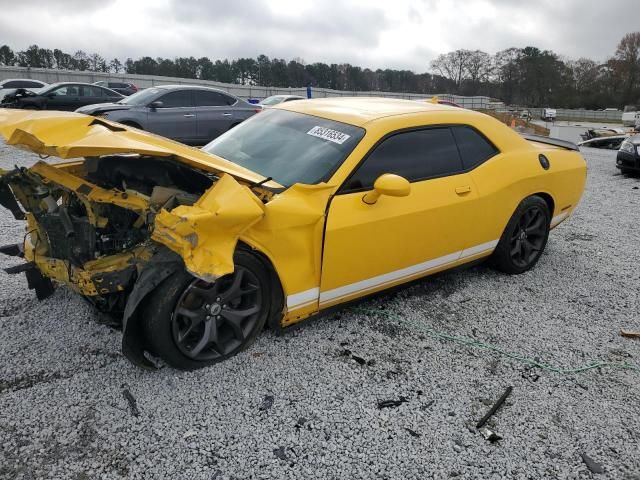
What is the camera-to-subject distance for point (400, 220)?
301 centimetres

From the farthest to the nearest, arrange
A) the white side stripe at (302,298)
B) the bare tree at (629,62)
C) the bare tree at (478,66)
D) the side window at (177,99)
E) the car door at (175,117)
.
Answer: the bare tree at (478,66) → the bare tree at (629,62) → the side window at (177,99) → the car door at (175,117) → the white side stripe at (302,298)

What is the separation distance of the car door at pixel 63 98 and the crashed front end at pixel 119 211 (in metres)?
13.3

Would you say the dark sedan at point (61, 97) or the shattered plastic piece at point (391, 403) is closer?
the shattered plastic piece at point (391, 403)

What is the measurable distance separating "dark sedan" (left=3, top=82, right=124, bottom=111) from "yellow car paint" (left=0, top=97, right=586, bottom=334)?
13.3 metres

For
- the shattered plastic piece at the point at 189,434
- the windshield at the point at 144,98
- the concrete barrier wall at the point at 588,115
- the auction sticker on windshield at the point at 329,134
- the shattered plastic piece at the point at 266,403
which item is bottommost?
the shattered plastic piece at the point at 189,434

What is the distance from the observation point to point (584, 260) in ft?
15.5

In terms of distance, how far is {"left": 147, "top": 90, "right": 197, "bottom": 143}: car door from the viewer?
31.4ft

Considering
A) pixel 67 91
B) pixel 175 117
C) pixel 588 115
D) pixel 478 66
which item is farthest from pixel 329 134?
pixel 478 66

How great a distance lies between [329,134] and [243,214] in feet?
3.69

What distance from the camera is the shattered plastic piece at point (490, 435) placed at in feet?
7.48

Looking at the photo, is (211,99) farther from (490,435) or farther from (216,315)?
(490,435)

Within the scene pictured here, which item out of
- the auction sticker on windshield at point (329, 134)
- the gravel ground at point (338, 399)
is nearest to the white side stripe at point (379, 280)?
the gravel ground at point (338, 399)

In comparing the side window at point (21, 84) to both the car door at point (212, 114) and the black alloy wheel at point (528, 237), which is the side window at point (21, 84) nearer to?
the car door at point (212, 114)

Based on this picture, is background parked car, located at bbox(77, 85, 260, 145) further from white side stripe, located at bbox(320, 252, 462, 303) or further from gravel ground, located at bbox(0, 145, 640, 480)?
white side stripe, located at bbox(320, 252, 462, 303)
